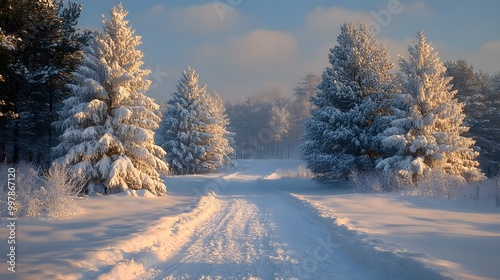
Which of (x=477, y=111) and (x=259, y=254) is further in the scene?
(x=477, y=111)

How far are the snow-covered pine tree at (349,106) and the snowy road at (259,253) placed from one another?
1131 centimetres

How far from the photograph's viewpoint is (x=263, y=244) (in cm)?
762

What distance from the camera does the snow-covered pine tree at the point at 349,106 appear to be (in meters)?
21.3

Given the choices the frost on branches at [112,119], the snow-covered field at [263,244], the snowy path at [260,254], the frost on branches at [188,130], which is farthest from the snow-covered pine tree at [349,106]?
the frost on branches at [188,130]

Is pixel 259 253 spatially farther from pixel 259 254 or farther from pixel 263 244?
pixel 263 244

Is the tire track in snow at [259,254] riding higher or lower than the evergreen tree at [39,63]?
lower

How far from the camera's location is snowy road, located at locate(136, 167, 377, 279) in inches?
223

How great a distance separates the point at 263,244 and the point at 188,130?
28.9m

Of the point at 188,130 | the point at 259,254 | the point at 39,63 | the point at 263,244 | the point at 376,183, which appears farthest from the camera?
the point at 188,130

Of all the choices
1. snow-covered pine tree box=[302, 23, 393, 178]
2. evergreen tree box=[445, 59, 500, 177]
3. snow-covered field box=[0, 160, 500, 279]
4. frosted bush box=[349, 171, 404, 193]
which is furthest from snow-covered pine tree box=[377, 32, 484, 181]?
evergreen tree box=[445, 59, 500, 177]

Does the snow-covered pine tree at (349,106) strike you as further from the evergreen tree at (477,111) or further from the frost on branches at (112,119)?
the evergreen tree at (477,111)

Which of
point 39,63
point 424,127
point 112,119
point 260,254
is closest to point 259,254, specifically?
point 260,254

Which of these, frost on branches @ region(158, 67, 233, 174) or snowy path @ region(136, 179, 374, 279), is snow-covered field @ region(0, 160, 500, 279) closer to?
snowy path @ region(136, 179, 374, 279)

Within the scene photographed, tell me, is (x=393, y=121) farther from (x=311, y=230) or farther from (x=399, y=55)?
(x=311, y=230)
